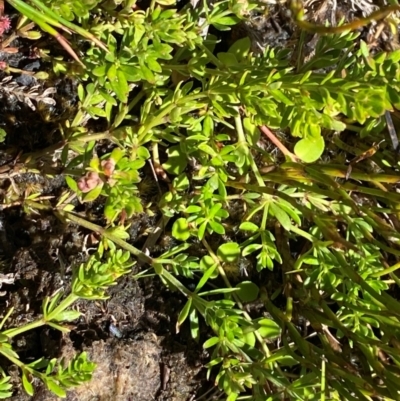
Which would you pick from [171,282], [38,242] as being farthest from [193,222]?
[38,242]

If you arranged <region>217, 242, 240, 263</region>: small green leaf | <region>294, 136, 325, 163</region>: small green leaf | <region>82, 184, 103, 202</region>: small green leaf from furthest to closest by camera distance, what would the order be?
1. <region>217, 242, 240, 263</region>: small green leaf
2. <region>294, 136, 325, 163</region>: small green leaf
3. <region>82, 184, 103, 202</region>: small green leaf

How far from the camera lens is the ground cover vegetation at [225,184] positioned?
5.69ft

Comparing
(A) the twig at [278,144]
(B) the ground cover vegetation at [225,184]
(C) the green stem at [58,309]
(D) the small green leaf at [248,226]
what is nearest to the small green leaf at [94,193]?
(B) the ground cover vegetation at [225,184]

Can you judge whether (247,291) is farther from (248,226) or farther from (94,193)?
(94,193)

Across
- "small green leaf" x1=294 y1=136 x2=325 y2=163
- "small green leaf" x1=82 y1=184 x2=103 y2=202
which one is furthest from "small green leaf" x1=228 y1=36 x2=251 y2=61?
"small green leaf" x1=82 y1=184 x2=103 y2=202

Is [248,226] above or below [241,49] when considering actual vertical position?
below

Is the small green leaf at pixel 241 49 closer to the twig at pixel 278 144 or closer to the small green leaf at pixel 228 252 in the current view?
the twig at pixel 278 144

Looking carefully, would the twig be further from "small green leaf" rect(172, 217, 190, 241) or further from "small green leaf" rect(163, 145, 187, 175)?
"small green leaf" rect(172, 217, 190, 241)

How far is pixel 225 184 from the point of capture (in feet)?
6.62

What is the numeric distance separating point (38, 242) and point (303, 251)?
36.4 inches

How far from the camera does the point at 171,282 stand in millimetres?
1967

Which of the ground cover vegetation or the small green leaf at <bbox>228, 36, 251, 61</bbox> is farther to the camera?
the small green leaf at <bbox>228, 36, 251, 61</bbox>

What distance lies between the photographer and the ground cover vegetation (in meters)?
1.73

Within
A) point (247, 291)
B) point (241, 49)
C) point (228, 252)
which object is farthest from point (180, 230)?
point (241, 49)
